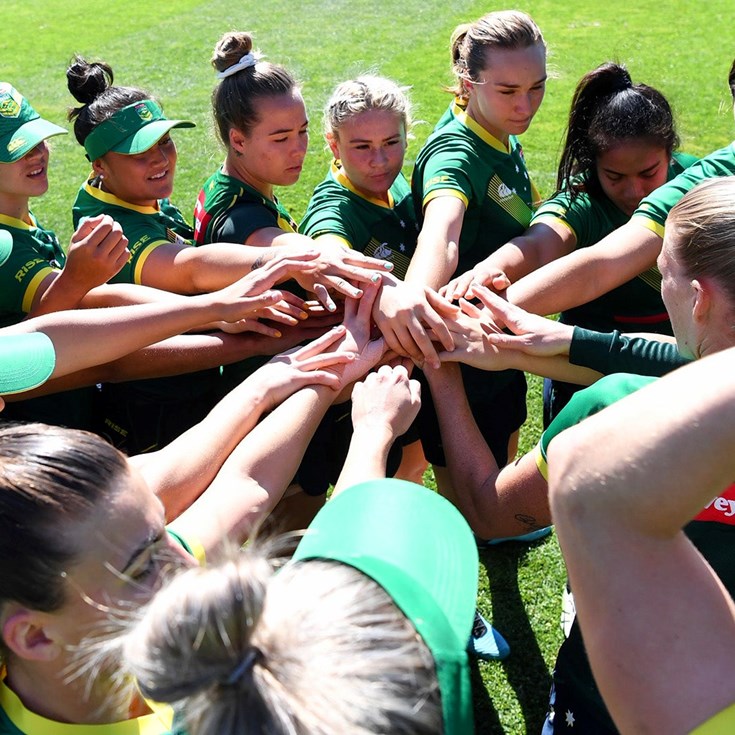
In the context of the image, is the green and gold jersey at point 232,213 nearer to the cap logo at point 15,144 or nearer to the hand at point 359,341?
the hand at point 359,341

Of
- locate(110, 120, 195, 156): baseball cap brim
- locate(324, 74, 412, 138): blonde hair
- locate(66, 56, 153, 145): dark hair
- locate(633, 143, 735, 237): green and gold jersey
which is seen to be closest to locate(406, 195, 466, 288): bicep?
locate(324, 74, 412, 138): blonde hair

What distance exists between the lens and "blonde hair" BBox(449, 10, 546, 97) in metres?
3.36

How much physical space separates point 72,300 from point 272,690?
2.00 m

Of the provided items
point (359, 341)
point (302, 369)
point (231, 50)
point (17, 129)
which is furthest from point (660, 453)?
point (17, 129)

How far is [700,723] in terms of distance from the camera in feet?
3.25

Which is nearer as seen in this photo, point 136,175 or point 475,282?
point 475,282

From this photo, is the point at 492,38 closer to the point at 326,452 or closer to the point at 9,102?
the point at 326,452

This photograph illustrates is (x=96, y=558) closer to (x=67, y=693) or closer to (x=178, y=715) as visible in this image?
(x=67, y=693)

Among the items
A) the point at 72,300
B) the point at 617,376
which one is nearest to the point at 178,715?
the point at 617,376

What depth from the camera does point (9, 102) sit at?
339cm

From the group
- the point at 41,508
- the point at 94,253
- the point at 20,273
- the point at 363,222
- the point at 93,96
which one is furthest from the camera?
the point at 93,96

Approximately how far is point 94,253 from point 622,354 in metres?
1.65

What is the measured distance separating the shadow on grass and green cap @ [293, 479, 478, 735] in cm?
203

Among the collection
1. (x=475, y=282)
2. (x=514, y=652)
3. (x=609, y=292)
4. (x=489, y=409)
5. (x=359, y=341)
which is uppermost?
(x=475, y=282)
